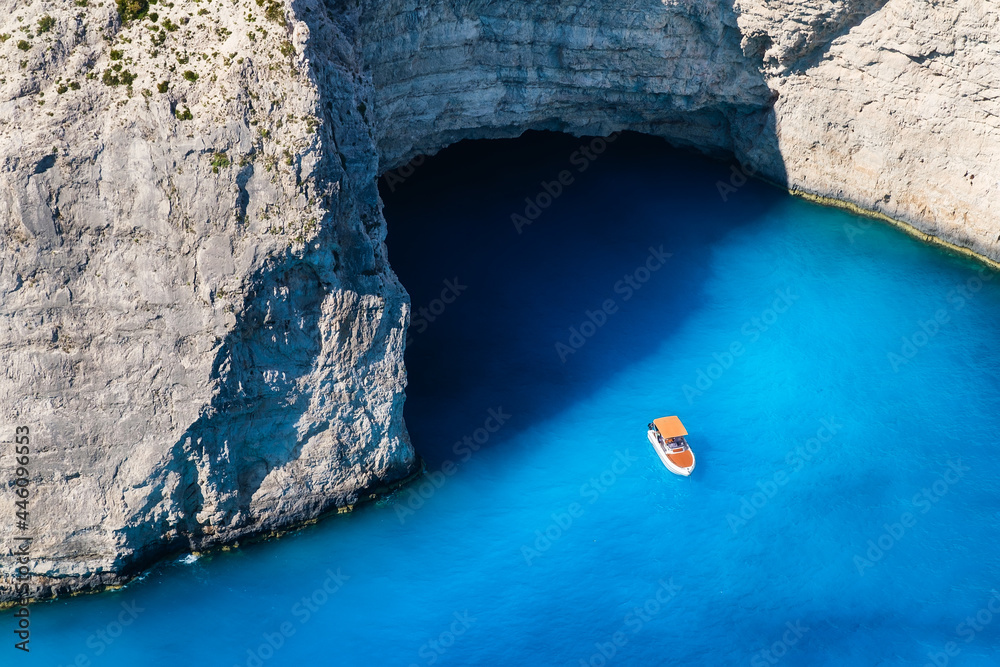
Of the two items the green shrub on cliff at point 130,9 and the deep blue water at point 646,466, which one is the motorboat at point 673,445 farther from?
the green shrub on cliff at point 130,9

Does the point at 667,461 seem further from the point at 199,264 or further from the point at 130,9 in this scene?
the point at 130,9

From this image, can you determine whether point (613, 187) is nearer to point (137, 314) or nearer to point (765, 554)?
point (765, 554)

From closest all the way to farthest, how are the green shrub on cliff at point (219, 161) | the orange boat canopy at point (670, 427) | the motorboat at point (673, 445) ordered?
the green shrub on cliff at point (219, 161), the motorboat at point (673, 445), the orange boat canopy at point (670, 427)

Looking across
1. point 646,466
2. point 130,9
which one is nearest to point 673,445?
point 646,466

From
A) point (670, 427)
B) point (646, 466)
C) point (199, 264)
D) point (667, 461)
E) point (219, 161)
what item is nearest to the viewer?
point (219, 161)

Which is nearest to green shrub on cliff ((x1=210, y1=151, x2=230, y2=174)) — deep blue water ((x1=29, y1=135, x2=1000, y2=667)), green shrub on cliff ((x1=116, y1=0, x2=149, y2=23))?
green shrub on cliff ((x1=116, y1=0, x2=149, y2=23))

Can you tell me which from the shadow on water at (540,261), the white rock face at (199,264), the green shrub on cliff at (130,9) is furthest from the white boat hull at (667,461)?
the green shrub on cliff at (130,9)

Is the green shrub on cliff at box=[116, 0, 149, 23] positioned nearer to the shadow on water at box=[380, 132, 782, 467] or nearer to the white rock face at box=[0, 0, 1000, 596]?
the white rock face at box=[0, 0, 1000, 596]
